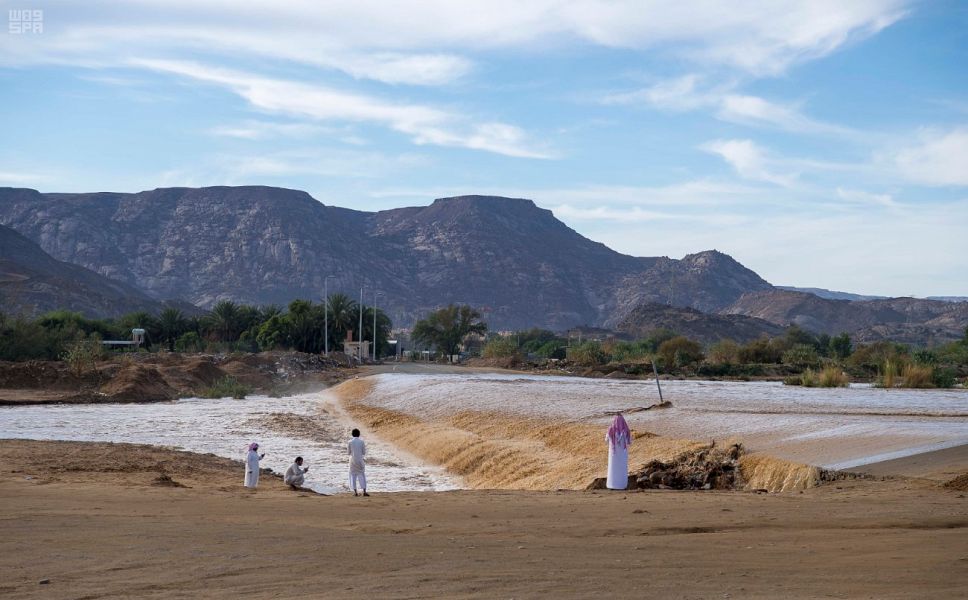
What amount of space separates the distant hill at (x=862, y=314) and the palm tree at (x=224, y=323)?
9310 cm

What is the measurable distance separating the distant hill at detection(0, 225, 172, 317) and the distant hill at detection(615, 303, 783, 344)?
75.5 meters

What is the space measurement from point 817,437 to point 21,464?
18219mm

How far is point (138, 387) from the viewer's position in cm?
5278

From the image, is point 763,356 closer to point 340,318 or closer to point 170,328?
point 340,318

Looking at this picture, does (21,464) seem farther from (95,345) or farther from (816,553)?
(95,345)

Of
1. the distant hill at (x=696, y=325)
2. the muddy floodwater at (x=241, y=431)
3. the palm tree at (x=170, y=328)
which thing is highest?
the distant hill at (x=696, y=325)

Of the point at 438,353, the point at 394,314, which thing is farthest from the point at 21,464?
the point at 394,314

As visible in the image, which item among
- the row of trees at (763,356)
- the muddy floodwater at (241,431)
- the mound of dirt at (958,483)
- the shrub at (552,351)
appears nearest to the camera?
the mound of dirt at (958,483)

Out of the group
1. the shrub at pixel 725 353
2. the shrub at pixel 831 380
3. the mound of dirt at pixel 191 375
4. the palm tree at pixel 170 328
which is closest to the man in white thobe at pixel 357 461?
the shrub at pixel 831 380

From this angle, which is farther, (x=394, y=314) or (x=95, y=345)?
(x=394, y=314)

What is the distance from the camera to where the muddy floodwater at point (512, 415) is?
22.3m

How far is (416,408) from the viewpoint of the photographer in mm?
41094

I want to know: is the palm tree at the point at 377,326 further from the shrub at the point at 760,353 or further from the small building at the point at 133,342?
the shrub at the point at 760,353

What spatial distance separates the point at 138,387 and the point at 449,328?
56326mm
